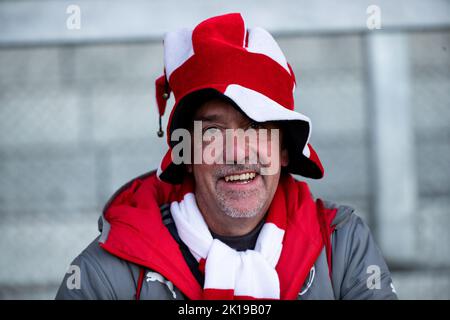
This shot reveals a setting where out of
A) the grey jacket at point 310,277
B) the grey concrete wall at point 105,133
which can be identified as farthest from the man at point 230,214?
the grey concrete wall at point 105,133

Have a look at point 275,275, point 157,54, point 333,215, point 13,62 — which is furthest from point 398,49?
point 13,62

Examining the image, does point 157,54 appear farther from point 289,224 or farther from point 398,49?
point 289,224

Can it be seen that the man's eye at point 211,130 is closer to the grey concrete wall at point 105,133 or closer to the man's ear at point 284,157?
the man's ear at point 284,157

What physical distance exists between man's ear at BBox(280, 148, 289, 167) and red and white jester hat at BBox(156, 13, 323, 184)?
0.19 feet

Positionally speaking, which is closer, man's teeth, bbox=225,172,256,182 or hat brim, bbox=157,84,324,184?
hat brim, bbox=157,84,324,184

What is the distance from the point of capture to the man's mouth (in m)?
1.56

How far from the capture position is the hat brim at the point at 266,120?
1.45m

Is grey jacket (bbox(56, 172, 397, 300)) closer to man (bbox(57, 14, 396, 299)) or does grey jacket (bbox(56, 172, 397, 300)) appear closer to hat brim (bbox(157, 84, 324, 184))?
man (bbox(57, 14, 396, 299))

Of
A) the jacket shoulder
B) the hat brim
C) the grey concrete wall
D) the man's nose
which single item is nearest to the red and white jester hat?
the hat brim

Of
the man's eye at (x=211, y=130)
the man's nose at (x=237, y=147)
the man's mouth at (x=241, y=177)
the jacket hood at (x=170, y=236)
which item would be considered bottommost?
the jacket hood at (x=170, y=236)

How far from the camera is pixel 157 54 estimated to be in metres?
3.00

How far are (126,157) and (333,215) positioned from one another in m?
1.59

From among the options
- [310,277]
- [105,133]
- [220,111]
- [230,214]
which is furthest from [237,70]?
[105,133]

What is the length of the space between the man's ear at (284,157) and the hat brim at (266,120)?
0.04 ft
